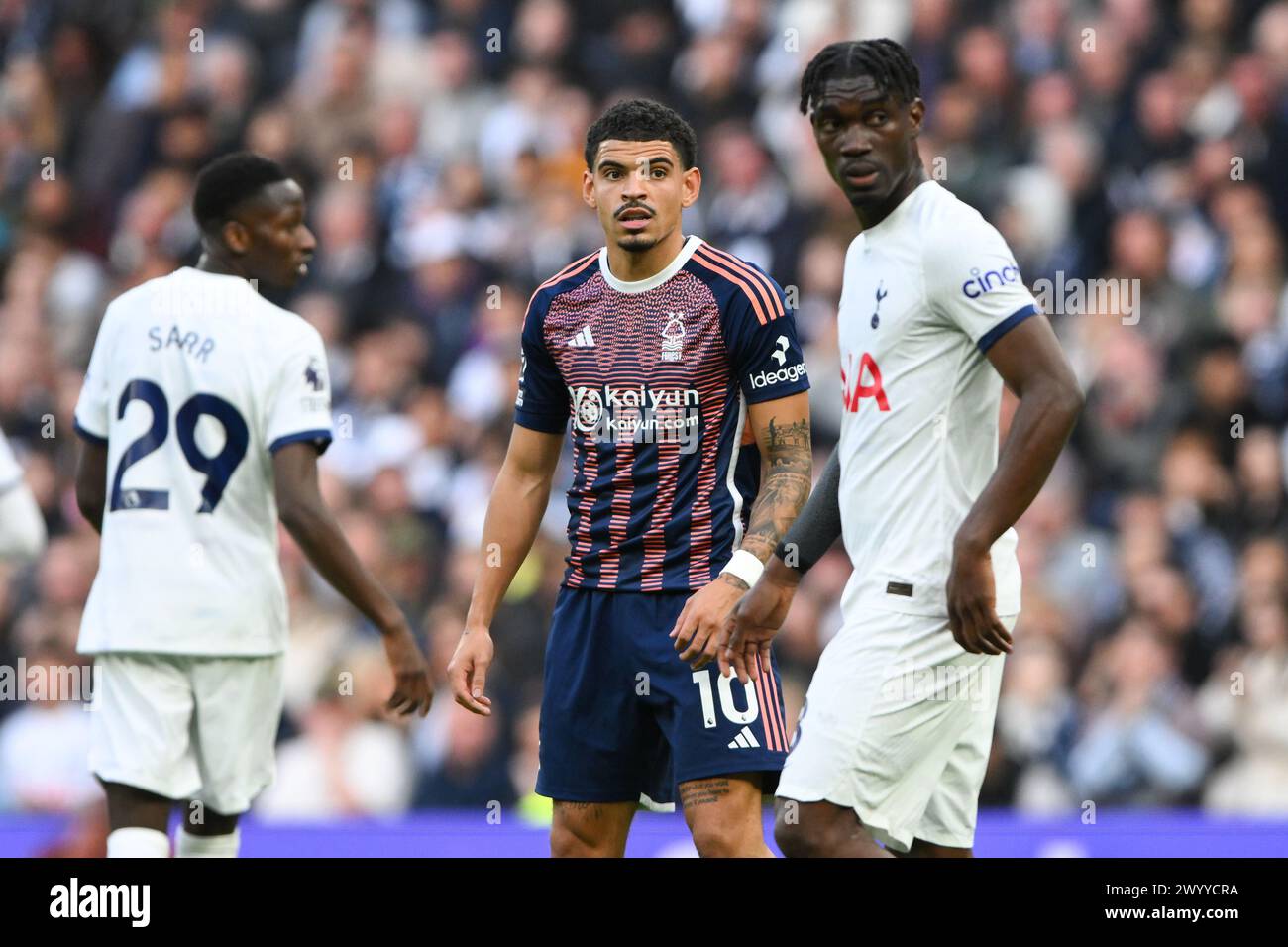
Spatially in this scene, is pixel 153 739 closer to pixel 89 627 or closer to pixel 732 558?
pixel 89 627

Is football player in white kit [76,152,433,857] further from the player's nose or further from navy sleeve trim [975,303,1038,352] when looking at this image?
navy sleeve trim [975,303,1038,352]

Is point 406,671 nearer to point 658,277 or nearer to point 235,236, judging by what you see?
point 658,277

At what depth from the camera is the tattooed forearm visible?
5.54 m

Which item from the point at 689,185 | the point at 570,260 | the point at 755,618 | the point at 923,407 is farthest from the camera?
the point at 570,260

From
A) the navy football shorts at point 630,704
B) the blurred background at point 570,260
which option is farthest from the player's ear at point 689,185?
the blurred background at point 570,260

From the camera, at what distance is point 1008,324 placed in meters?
4.79

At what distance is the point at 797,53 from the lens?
1216 cm

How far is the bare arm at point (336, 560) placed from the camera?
5992 mm

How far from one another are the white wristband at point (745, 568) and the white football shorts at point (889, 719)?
0.50 m

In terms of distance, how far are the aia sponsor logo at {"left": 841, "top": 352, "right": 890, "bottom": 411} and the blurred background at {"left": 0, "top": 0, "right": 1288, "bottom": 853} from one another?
4153 mm

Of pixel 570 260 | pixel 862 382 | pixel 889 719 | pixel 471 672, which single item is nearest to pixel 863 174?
pixel 862 382

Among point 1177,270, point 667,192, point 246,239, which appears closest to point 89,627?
point 246,239

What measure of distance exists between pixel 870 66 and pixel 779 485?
1188 mm

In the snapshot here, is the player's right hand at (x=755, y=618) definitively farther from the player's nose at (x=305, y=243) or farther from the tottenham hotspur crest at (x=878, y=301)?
the player's nose at (x=305, y=243)
